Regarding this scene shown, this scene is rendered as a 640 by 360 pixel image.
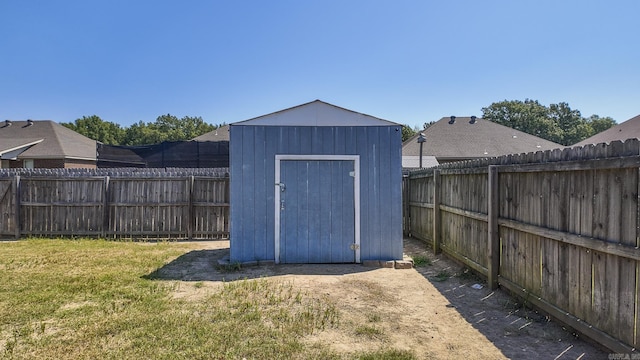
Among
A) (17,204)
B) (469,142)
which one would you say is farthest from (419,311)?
(469,142)

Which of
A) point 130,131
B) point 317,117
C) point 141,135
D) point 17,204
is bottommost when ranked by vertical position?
point 17,204

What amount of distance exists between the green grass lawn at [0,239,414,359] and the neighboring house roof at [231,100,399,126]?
2559mm

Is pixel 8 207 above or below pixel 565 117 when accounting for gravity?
below

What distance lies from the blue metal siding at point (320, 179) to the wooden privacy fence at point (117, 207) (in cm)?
310

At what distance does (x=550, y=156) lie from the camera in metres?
3.23

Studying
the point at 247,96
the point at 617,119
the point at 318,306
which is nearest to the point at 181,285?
the point at 318,306

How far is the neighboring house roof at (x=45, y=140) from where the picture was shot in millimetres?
18578

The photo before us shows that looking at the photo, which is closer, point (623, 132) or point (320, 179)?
point (320, 179)

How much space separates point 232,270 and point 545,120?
47.5 m

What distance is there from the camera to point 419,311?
369 centimetres

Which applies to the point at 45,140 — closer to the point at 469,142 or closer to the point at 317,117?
the point at 317,117

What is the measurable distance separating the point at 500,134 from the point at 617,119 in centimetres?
4348

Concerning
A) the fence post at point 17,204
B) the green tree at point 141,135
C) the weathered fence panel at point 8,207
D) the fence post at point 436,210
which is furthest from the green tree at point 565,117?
the weathered fence panel at point 8,207

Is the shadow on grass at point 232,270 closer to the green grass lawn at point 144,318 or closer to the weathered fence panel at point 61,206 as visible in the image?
the green grass lawn at point 144,318
